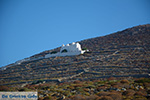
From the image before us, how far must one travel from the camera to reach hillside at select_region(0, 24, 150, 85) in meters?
54.0

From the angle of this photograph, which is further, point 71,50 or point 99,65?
point 71,50

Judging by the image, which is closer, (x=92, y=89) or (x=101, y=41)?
(x=92, y=89)

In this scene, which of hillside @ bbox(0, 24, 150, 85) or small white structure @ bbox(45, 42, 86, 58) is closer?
hillside @ bbox(0, 24, 150, 85)

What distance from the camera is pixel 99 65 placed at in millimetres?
61250

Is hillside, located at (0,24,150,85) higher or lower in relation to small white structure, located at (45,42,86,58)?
lower

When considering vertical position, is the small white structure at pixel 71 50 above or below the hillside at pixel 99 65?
above

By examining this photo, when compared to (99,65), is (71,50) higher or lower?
higher

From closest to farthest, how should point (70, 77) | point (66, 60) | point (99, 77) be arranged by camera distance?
point (99, 77) → point (70, 77) → point (66, 60)

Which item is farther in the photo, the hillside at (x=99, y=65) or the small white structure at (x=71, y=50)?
the small white structure at (x=71, y=50)

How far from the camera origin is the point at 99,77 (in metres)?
51.1

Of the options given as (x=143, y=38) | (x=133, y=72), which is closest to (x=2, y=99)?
(x=133, y=72)

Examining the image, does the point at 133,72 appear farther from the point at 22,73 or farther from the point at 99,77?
the point at 22,73

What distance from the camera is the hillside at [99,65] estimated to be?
5397 centimetres

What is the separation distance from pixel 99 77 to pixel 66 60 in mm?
22659
